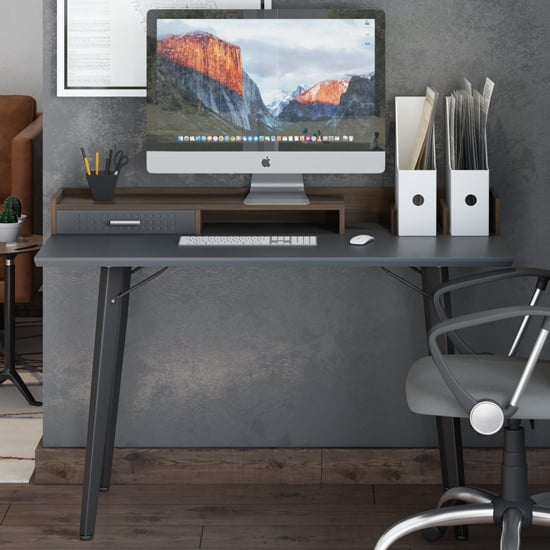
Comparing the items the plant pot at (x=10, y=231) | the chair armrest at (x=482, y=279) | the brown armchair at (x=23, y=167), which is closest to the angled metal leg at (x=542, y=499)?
the chair armrest at (x=482, y=279)

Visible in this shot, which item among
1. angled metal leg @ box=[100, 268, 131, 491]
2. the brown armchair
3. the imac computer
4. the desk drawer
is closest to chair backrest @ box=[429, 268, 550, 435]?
the imac computer

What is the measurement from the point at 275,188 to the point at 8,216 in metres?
1.35

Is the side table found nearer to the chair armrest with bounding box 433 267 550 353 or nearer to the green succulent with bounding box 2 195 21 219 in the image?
the green succulent with bounding box 2 195 21 219

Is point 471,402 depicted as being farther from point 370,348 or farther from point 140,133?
point 140,133

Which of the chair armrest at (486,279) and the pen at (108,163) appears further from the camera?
the pen at (108,163)

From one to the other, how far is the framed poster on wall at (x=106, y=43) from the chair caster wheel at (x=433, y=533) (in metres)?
1.48

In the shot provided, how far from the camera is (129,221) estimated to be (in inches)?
114

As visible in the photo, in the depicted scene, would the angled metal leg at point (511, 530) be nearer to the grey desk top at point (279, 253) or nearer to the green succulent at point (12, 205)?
the grey desk top at point (279, 253)

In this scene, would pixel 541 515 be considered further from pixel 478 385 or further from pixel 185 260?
pixel 185 260

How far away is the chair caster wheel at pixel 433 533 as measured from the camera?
2.85m

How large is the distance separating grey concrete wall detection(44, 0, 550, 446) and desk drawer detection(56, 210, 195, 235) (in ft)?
0.97

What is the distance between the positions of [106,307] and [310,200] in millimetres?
666

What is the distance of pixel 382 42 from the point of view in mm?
2943

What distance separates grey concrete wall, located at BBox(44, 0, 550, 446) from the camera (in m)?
3.11
